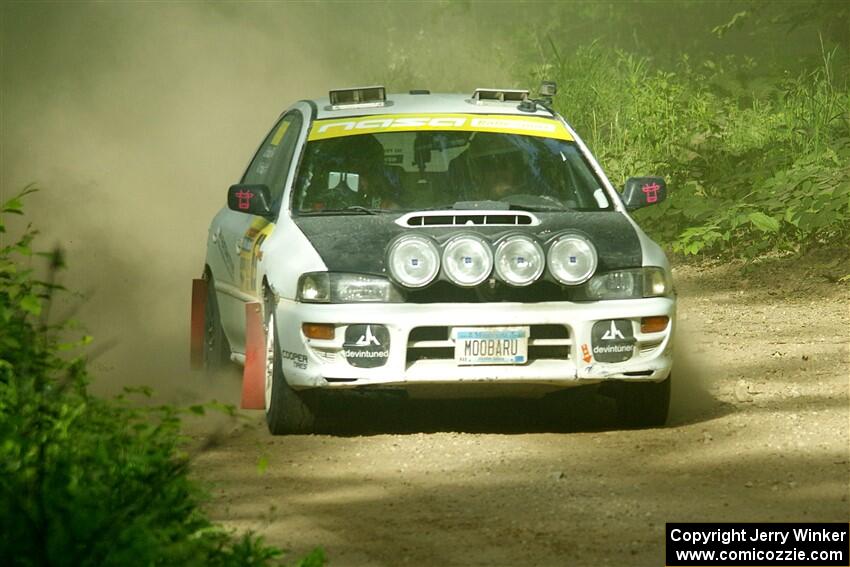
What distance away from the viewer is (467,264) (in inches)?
347

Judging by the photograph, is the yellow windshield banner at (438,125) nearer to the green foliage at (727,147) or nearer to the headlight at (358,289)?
the headlight at (358,289)

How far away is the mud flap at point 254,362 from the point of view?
9641 mm

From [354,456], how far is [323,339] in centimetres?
57

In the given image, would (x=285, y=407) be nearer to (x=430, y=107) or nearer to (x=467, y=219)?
(x=467, y=219)

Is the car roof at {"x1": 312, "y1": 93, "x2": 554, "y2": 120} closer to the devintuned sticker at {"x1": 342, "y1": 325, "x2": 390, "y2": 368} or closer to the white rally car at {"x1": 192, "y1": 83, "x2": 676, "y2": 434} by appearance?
the white rally car at {"x1": 192, "y1": 83, "x2": 676, "y2": 434}

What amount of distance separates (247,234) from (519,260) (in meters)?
2.10

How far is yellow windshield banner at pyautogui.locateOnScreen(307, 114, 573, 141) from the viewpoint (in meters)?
10.3

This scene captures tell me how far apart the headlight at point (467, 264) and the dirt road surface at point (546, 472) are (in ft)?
2.55

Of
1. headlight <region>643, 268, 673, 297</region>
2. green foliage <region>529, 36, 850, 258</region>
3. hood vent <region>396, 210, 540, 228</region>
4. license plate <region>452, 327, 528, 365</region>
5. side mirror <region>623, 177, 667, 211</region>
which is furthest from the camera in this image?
green foliage <region>529, 36, 850, 258</region>

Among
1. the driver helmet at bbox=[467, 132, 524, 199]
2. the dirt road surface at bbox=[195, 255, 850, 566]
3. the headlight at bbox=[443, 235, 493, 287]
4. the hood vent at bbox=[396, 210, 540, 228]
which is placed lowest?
the dirt road surface at bbox=[195, 255, 850, 566]

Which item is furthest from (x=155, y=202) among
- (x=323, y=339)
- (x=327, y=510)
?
(x=327, y=510)

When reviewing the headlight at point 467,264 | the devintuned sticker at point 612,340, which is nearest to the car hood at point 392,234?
the headlight at point 467,264

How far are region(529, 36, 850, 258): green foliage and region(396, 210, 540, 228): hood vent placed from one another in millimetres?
6583

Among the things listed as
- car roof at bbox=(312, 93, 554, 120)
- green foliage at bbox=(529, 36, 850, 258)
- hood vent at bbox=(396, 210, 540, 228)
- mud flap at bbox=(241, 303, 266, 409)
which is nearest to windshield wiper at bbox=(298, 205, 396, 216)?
hood vent at bbox=(396, 210, 540, 228)
